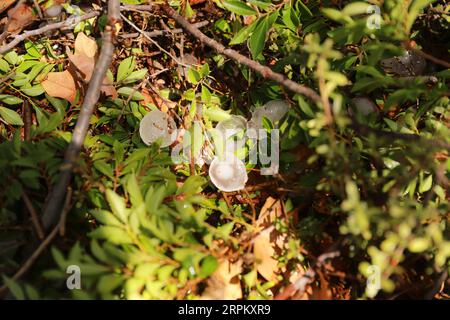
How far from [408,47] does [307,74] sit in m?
0.43

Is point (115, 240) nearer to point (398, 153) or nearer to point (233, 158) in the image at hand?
point (233, 158)

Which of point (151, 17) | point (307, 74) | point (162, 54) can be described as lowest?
point (307, 74)

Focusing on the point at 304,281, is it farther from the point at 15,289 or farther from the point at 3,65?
the point at 3,65

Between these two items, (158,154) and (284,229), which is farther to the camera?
(158,154)

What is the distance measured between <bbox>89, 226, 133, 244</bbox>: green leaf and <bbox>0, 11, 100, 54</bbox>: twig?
96 cm

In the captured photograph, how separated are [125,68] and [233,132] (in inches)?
20.5

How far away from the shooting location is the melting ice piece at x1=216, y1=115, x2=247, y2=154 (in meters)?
1.72

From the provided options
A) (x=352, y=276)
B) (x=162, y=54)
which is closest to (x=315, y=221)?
(x=352, y=276)

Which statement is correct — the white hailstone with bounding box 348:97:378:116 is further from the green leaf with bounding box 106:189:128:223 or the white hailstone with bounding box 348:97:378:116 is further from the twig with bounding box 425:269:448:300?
the green leaf with bounding box 106:189:128:223

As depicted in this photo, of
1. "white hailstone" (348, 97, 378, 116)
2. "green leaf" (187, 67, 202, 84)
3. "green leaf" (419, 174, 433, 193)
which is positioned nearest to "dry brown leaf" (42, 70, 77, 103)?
"green leaf" (187, 67, 202, 84)

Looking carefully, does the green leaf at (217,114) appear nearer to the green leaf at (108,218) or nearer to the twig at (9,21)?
the green leaf at (108,218)

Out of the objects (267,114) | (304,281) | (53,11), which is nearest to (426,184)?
(304,281)

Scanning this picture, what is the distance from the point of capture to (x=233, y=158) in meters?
1.67
